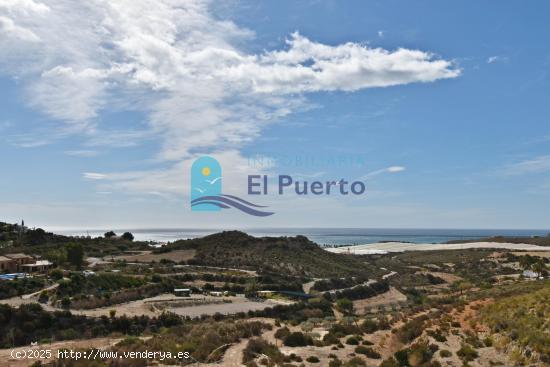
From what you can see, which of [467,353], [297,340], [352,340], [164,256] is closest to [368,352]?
[352,340]

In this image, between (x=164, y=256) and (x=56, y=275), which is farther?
(x=164, y=256)

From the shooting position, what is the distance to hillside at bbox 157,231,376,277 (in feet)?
215

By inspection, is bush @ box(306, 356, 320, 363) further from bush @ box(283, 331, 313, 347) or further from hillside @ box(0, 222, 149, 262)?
hillside @ box(0, 222, 149, 262)

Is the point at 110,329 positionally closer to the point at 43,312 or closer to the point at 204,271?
the point at 43,312

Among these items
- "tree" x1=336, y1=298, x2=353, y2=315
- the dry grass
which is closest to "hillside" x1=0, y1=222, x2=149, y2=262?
the dry grass

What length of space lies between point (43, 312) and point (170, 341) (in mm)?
11387

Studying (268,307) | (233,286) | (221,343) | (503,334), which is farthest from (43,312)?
(503,334)

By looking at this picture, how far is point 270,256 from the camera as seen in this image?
71750 millimetres

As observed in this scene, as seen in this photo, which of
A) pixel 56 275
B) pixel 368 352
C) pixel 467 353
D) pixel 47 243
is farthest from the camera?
pixel 47 243

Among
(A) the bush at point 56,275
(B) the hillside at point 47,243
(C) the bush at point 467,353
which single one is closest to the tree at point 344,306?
(C) the bush at point 467,353

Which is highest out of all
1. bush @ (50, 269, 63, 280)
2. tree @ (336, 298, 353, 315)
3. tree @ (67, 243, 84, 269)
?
tree @ (67, 243, 84, 269)

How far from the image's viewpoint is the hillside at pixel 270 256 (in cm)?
6556

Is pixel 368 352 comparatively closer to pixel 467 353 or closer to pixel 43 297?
pixel 467 353

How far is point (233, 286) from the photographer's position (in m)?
47.8
